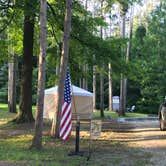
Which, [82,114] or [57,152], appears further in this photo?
[82,114]

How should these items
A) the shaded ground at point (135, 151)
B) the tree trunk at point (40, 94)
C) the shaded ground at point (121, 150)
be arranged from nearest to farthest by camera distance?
the shaded ground at point (121, 150), the shaded ground at point (135, 151), the tree trunk at point (40, 94)

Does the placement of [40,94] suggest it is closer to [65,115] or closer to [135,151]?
[65,115]

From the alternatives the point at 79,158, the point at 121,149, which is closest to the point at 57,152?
the point at 79,158

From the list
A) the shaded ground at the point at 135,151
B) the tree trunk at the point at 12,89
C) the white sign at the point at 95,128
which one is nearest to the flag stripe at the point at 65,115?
the white sign at the point at 95,128

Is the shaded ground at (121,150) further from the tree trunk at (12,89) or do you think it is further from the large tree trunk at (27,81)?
the tree trunk at (12,89)

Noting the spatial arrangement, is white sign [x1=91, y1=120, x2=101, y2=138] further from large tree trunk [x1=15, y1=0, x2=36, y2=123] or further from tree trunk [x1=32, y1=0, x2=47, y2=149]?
large tree trunk [x1=15, y1=0, x2=36, y2=123]

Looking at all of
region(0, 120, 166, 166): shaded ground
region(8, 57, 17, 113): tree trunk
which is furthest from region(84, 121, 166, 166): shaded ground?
region(8, 57, 17, 113): tree trunk

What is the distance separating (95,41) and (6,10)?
4533 millimetres

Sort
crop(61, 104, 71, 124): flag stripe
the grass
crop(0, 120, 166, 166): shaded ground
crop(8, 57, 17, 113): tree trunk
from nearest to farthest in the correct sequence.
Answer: the grass < crop(0, 120, 166, 166): shaded ground < crop(61, 104, 71, 124): flag stripe < crop(8, 57, 17, 113): tree trunk

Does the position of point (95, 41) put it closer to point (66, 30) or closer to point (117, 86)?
point (66, 30)

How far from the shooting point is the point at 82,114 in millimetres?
31312

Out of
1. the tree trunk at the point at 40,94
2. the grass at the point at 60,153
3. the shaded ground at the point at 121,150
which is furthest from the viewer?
the tree trunk at the point at 40,94

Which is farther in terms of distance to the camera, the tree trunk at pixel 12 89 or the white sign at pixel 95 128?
the tree trunk at pixel 12 89

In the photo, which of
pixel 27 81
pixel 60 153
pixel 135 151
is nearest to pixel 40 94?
pixel 60 153
